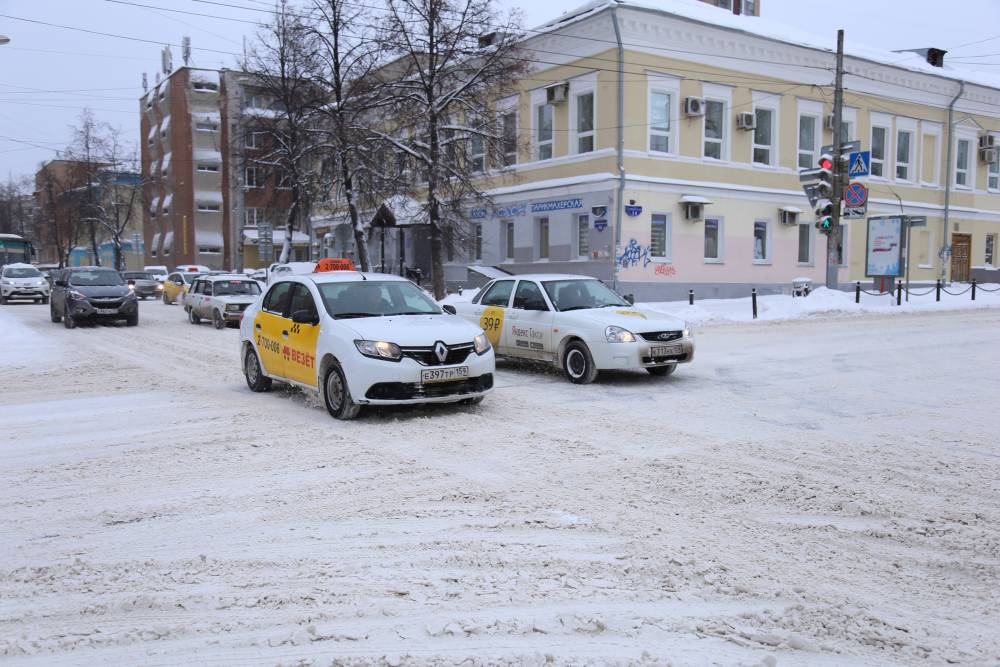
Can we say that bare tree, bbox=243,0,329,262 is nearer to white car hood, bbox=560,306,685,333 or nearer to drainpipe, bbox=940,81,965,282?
white car hood, bbox=560,306,685,333

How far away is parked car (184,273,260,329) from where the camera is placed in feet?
70.6

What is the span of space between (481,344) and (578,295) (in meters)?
3.39

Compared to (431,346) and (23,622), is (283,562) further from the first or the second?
(431,346)

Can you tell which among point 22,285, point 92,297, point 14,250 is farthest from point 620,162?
point 14,250

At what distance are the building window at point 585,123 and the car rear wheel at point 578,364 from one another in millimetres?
18614

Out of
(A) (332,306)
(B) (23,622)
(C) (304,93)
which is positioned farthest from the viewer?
(C) (304,93)

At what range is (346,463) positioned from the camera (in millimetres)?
6707

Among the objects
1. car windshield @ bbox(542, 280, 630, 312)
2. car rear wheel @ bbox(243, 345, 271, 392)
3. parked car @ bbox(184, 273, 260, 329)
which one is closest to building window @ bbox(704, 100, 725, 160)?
parked car @ bbox(184, 273, 260, 329)

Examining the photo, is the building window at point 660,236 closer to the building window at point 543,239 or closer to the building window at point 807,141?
the building window at point 543,239

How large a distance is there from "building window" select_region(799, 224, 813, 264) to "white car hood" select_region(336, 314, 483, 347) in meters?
27.4

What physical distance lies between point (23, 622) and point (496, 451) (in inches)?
158

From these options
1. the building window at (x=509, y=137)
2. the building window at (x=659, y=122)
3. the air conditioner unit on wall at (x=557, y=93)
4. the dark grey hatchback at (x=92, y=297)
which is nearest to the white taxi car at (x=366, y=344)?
the dark grey hatchback at (x=92, y=297)

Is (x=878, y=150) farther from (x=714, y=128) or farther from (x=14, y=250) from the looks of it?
(x=14, y=250)

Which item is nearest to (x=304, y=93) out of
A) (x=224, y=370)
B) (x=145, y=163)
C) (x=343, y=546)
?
(x=224, y=370)
